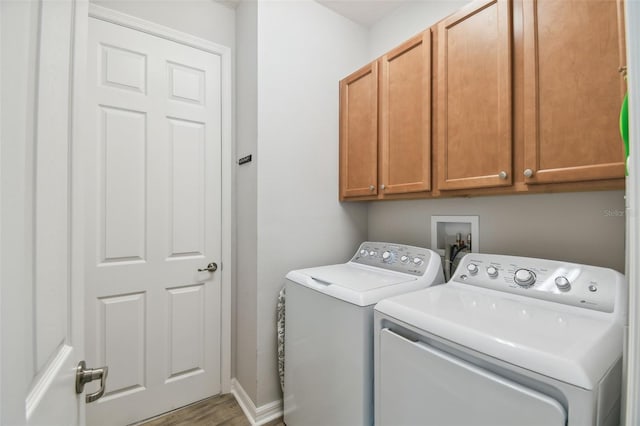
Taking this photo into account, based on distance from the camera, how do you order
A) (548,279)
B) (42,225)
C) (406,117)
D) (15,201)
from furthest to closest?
(406,117)
(548,279)
(42,225)
(15,201)

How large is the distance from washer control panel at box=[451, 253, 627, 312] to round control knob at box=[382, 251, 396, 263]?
1.29ft

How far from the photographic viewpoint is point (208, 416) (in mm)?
1827

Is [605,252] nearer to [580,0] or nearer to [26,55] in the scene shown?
[580,0]

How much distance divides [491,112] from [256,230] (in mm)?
1367

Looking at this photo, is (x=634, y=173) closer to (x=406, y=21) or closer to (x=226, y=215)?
(x=226, y=215)

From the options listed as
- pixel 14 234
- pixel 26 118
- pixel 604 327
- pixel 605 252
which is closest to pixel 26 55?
pixel 26 118

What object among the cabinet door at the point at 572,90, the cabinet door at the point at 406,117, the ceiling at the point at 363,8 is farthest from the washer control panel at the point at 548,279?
the ceiling at the point at 363,8

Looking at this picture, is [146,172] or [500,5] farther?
[146,172]

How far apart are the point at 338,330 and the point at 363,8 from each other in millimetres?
2181

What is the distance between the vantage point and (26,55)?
1.14 ft

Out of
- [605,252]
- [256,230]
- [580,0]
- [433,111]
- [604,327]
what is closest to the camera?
[604,327]

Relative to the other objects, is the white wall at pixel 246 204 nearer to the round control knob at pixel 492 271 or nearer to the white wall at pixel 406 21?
the white wall at pixel 406 21

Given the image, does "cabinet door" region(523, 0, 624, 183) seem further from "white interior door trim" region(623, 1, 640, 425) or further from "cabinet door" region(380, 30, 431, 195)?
"white interior door trim" region(623, 1, 640, 425)

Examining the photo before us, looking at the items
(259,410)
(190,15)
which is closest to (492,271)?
(259,410)
